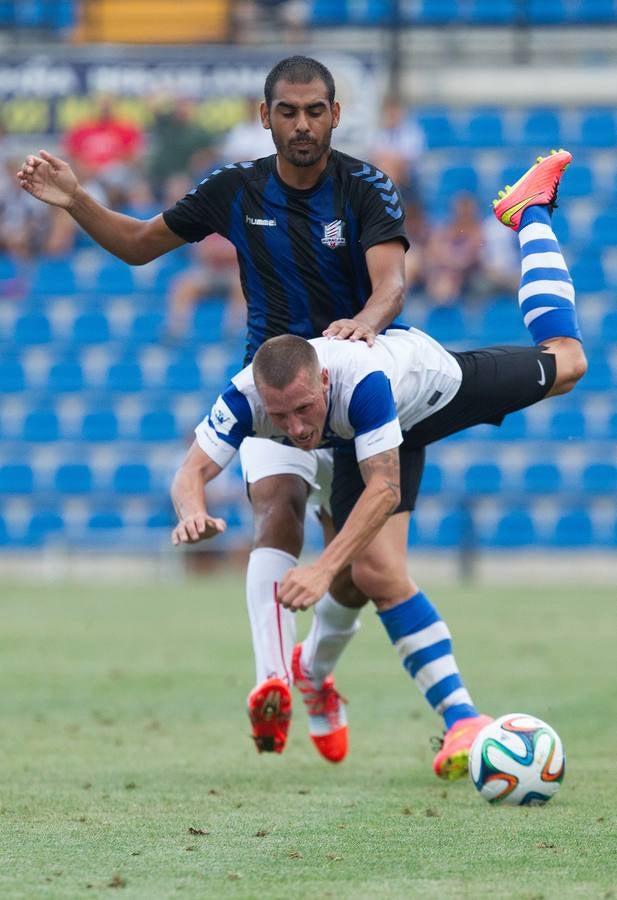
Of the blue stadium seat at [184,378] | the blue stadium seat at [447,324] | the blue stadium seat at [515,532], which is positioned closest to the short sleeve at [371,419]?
the blue stadium seat at [515,532]

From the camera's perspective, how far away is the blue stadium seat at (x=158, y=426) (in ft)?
63.5

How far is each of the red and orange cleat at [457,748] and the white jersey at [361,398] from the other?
1.17 metres

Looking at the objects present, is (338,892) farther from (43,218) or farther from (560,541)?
(43,218)

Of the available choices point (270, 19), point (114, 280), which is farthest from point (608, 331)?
point (114, 280)

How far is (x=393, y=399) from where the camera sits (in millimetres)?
5863

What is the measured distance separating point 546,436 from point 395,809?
1388cm

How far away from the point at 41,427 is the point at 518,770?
47.9 ft

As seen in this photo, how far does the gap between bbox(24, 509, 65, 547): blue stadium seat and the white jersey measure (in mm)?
12947

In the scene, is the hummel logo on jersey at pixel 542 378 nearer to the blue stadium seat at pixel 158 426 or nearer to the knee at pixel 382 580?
the knee at pixel 382 580

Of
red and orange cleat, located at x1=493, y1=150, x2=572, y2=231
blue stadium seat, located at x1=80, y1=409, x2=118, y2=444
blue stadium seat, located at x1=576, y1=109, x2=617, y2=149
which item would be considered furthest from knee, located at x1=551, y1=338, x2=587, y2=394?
blue stadium seat, located at x1=576, y1=109, x2=617, y2=149

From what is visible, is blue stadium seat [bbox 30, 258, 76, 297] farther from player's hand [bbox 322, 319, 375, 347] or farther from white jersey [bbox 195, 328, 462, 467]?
player's hand [bbox 322, 319, 375, 347]

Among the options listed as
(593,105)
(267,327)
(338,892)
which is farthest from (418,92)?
(338,892)

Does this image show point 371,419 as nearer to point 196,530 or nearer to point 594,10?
point 196,530

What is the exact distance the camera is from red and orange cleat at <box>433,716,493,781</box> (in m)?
6.12
